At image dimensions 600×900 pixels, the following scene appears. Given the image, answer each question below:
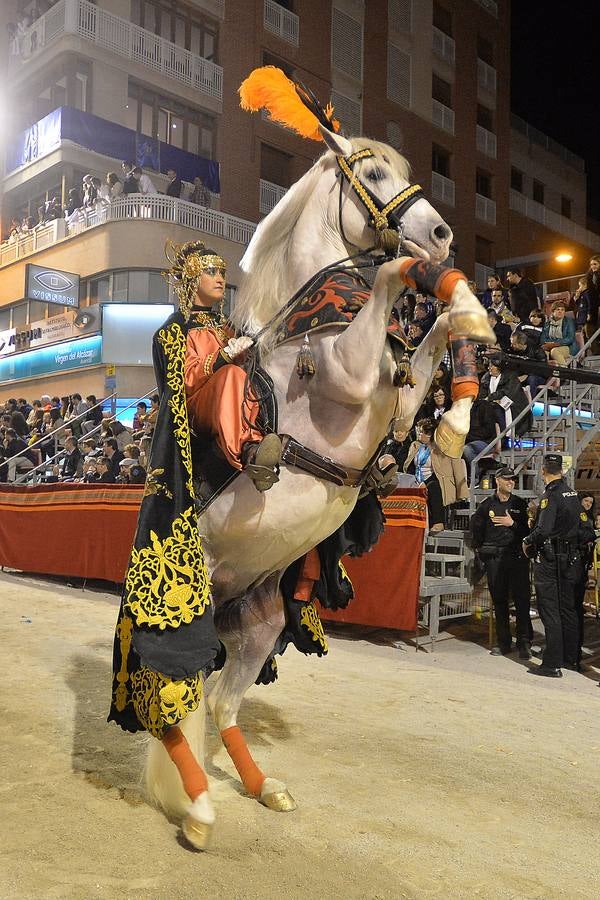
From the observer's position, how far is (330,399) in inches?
111

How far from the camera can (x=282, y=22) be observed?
863 inches

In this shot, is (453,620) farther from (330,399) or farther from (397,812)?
(330,399)

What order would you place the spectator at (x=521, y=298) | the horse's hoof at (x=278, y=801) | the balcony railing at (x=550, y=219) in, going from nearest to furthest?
the horse's hoof at (x=278, y=801), the spectator at (x=521, y=298), the balcony railing at (x=550, y=219)

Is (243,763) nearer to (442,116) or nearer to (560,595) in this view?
(560,595)

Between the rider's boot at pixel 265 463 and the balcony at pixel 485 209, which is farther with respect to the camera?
the balcony at pixel 485 209

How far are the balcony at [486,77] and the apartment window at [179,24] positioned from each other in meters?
11.2

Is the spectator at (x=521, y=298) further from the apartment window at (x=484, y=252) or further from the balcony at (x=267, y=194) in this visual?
the apartment window at (x=484, y=252)

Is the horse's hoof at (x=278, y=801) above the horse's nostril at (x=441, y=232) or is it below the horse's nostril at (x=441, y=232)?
below

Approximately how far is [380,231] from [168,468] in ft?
4.03

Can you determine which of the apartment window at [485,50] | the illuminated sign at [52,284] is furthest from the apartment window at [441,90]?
the illuminated sign at [52,284]

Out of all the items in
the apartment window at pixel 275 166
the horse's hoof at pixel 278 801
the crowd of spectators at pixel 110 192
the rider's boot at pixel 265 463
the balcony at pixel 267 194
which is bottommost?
the horse's hoof at pixel 278 801

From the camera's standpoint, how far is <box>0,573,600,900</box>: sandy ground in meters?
2.58

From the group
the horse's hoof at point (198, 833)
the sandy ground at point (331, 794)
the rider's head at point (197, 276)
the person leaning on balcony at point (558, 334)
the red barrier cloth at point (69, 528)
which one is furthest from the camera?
the person leaning on balcony at point (558, 334)

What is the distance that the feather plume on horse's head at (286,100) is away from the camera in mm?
3164
